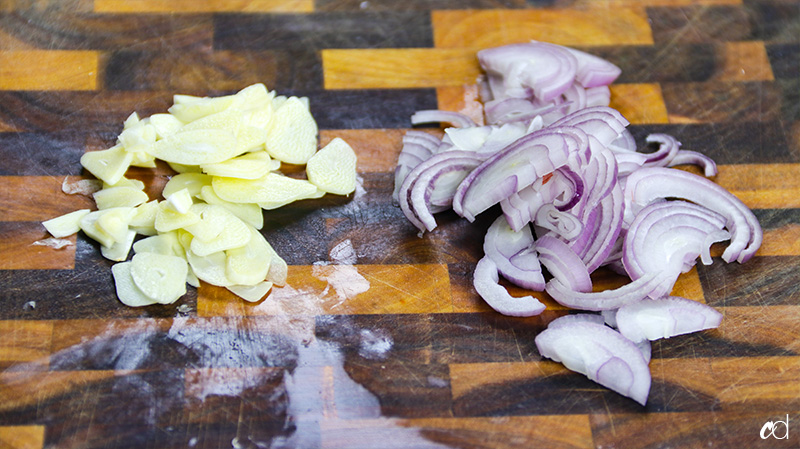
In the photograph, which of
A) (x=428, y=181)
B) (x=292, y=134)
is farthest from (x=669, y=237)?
(x=292, y=134)

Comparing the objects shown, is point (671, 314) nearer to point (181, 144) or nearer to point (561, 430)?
point (561, 430)

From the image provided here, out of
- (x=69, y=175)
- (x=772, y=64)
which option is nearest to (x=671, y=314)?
(x=772, y=64)

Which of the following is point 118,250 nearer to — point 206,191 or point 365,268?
point 206,191

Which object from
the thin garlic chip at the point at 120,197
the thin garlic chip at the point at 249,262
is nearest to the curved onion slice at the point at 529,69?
the thin garlic chip at the point at 249,262

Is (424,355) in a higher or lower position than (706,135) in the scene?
lower

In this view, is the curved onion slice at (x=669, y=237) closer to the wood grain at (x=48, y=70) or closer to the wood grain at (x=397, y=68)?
the wood grain at (x=397, y=68)

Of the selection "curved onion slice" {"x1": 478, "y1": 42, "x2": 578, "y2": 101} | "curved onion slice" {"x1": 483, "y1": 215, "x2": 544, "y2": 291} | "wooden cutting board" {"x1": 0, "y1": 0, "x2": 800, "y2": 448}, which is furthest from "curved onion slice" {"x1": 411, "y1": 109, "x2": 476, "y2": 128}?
"curved onion slice" {"x1": 483, "y1": 215, "x2": 544, "y2": 291}

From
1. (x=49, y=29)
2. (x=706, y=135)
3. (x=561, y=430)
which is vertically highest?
(x=49, y=29)

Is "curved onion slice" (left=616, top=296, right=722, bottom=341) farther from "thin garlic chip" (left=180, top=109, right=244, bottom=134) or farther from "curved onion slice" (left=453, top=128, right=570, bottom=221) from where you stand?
"thin garlic chip" (left=180, top=109, right=244, bottom=134)
